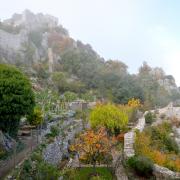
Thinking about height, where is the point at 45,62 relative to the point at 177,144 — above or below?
above

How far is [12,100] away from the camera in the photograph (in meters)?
17.6

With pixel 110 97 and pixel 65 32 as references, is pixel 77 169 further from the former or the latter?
pixel 65 32

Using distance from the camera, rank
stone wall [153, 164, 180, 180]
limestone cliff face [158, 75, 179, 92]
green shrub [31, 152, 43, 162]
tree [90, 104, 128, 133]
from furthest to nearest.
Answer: limestone cliff face [158, 75, 179, 92]
tree [90, 104, 128, 133]
stone wall [153, 164, 180, 180]
green shrub [31, 152, 43, 162]

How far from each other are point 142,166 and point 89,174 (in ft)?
9.15

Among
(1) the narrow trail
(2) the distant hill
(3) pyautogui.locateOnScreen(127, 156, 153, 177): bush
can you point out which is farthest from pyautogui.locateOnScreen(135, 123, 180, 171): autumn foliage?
(2) the distant hill

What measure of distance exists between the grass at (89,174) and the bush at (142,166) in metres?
1.26

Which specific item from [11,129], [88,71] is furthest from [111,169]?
[88,71]

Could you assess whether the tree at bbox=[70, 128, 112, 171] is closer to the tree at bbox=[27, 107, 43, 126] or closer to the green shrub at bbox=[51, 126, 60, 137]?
the green shrub at bbox=[51, 126, 60, 137]

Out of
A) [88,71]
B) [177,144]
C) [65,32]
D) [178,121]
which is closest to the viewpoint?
[177,144]

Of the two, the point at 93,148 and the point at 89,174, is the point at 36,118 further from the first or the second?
the point at 89,174

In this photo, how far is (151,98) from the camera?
159 ft

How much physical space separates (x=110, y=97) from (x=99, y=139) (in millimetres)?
26708

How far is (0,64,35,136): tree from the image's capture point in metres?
17.4

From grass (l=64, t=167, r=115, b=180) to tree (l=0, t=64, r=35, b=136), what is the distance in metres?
4.00
